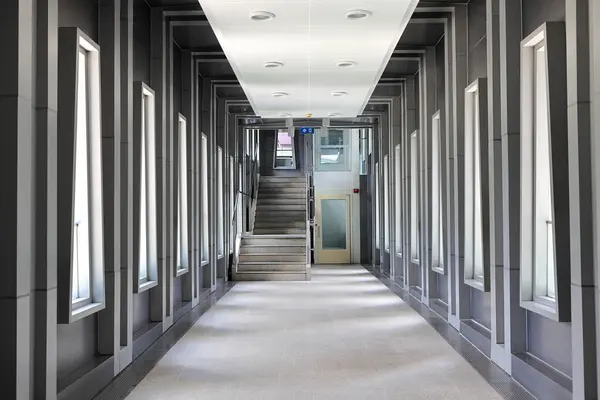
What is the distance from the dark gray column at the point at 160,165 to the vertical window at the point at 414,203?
5.30 metres

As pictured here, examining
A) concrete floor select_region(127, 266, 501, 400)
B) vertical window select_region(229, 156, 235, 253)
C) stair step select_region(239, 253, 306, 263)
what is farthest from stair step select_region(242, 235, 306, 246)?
concrete floor select_region(127, 266, 501, 400)

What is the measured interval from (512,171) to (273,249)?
11862 millimetres

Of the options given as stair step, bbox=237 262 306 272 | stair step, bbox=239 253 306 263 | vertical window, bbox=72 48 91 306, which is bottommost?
stair step, bbox=237 262 306 272

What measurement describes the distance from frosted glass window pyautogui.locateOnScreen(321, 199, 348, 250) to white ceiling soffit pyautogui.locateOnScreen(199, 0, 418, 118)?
12080 millimetres

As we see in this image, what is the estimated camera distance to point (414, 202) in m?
12.6

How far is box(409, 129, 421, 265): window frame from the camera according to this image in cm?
1209

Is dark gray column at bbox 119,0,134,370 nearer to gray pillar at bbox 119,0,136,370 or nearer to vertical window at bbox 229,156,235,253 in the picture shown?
gray pillar at bbox 119,0,136,370

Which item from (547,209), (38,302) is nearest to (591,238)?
(547,209)

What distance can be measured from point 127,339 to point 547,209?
414cm

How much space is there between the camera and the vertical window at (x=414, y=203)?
1223cm

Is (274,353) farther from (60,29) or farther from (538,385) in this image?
(60,29)

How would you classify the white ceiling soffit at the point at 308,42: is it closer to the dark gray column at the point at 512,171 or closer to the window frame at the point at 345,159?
the dark gray column at the point at 512,171

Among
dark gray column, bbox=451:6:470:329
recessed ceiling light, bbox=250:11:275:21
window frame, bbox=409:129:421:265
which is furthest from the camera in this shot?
window frame, bbox=409:129:421:265

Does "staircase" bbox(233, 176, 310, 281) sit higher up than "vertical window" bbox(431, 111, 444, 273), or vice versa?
"vertical window" bbox(431, 111, 444, 273)
